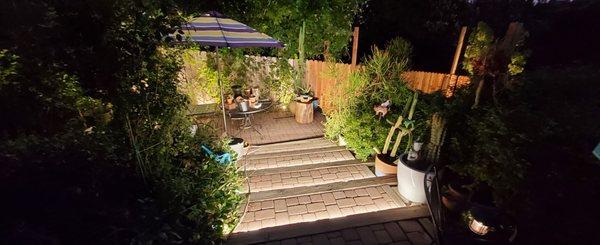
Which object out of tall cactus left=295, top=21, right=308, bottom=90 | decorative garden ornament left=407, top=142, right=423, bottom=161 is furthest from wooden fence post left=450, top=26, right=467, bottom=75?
tall cactus left=295, top=21, right=308, bottom=90

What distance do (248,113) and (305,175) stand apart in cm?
217

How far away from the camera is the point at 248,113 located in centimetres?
582

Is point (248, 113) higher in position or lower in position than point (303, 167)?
higher

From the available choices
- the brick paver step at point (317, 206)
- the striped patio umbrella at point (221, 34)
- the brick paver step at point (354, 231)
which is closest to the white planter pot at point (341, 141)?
the brick paver step at point (317, 206)

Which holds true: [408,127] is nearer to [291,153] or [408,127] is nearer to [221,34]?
[291,153]

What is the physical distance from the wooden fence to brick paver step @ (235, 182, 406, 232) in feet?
7.88

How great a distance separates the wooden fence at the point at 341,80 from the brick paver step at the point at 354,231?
293cm

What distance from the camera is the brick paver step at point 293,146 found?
548 cm

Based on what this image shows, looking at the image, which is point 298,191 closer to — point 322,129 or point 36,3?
point 322,129

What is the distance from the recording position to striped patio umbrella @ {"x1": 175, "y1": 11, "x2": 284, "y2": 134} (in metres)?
4.15

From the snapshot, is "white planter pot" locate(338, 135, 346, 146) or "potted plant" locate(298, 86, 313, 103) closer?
"white planter pot" locate(338, 135, 346, 146)

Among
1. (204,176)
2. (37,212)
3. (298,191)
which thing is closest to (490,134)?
(298,191)

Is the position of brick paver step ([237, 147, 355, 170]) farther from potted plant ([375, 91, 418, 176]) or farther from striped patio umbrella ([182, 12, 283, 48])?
striped patio umbrella ([182, 12, 283, 48])

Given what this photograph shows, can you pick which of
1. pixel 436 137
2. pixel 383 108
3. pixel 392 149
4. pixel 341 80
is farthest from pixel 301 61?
pixel 436 137
